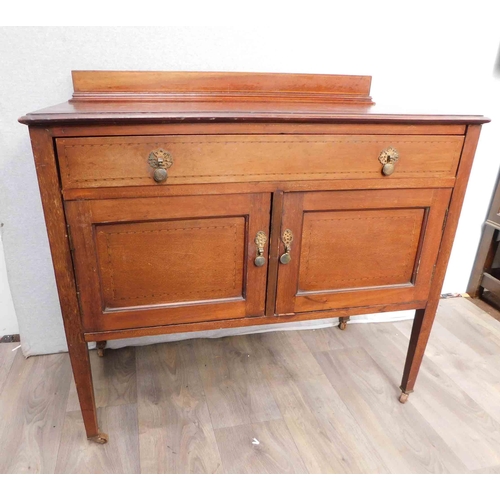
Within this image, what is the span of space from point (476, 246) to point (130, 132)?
5.70ft

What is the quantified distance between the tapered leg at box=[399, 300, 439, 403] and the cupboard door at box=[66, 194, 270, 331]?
528mm

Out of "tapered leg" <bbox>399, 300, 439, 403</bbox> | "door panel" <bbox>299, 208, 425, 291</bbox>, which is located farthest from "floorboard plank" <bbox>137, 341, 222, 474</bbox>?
"tapered leg" <bbox>399, 300, 439, 403</bbox>

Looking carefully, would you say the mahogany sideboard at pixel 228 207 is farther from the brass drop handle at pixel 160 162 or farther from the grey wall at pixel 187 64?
the grey wall at pixel 187 64

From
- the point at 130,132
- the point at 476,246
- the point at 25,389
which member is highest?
the point at 130,132

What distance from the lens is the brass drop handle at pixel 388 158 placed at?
1.07 m

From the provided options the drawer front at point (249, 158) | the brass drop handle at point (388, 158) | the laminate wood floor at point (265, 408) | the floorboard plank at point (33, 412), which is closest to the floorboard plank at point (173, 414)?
the laminate wood floor at point (265, 408)

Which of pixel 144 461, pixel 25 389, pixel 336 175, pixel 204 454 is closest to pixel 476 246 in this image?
pixel 336 175

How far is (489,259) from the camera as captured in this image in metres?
2.01

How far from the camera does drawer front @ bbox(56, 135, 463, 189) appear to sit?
3.06ft

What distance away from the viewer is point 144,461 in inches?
46.9

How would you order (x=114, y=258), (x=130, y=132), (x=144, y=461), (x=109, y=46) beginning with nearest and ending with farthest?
(x=130, y=132) → (x=114, y=258) → (x=144, y=461) → (x=109, y=46)

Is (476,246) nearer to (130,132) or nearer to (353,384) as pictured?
(353,384)

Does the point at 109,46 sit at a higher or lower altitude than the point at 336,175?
higher

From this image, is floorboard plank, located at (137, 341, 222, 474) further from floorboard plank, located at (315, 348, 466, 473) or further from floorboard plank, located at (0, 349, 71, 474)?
floorboard plank, located at (315, 348, 466, 473)
